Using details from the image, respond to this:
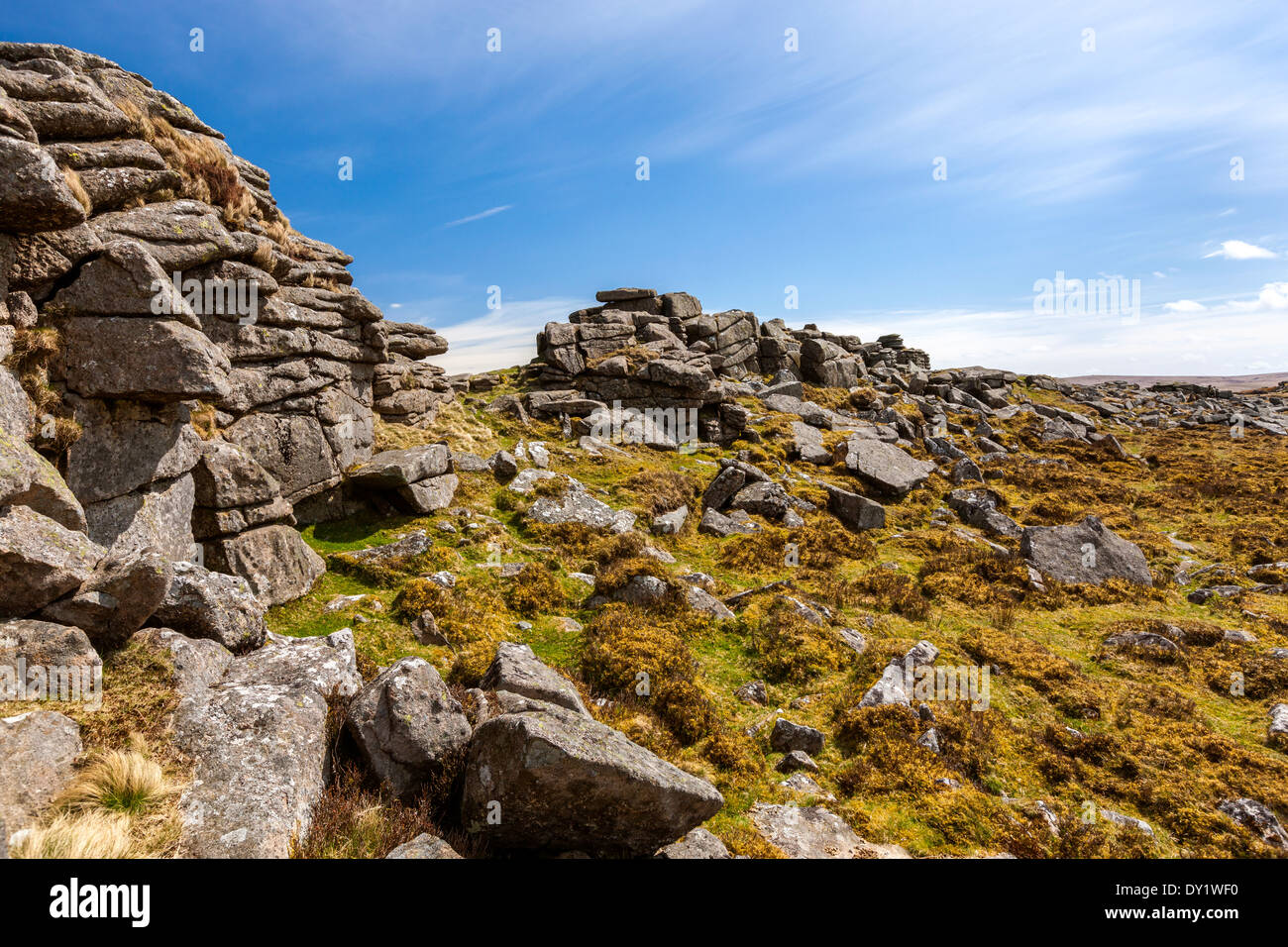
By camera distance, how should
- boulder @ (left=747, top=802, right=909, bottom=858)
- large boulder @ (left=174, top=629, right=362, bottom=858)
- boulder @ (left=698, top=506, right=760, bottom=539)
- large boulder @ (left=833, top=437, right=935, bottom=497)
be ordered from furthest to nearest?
large boulder @ (left=833, top=437, right=935, bottom=497)
boulder @ (left=698, top=506, right=760, bottom=539)
boulder @ (left=747, top=802, right=909, bottom=858)
large boulder @ (left=174, top=629, right=362, bottom=858)

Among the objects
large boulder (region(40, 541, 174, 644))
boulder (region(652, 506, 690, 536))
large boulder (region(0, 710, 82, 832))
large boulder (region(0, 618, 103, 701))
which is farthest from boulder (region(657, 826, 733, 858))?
boulder (region(652, 506, 690, 536))

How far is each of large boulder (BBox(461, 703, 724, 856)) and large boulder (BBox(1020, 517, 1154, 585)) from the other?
20.3 m

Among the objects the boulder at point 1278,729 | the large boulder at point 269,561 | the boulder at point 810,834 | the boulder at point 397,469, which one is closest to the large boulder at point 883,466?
the boulder at point 1278,729

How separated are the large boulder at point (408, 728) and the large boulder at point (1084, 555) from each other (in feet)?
72.3

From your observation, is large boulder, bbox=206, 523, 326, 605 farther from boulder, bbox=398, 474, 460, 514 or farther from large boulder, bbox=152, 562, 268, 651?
A: boulder, bbox=398, 474, 460, 514

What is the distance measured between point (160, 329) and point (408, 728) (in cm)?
947

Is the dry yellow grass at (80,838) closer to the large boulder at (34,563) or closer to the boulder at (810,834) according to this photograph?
the large boulder at (34,563)

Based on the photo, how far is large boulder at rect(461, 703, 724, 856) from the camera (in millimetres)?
7488

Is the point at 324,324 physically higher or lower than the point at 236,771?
higher

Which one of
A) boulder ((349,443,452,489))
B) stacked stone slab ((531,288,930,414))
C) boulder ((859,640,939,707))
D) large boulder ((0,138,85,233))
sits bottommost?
boulder ((859,640,939,707))
